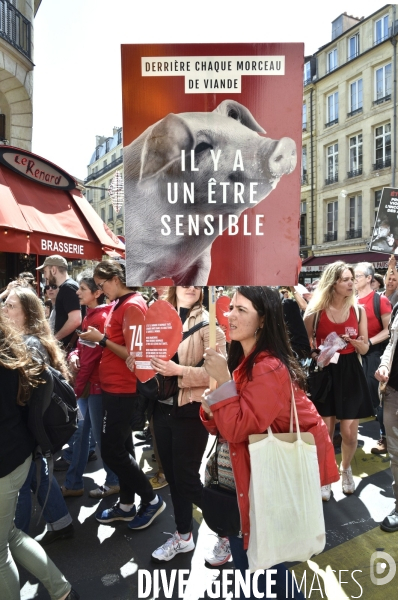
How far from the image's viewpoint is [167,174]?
6.34ft

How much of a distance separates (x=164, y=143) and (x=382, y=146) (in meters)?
24.7

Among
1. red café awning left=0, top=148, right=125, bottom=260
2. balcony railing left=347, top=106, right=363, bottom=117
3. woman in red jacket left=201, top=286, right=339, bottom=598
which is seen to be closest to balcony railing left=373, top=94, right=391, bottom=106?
balcony railing left=347, top=106, right=363, bottom=117

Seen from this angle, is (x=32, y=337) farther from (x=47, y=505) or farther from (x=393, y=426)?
(x=393, y=426)

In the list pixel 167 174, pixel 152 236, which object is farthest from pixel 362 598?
pixel 167 174

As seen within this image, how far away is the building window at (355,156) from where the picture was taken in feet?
80.6

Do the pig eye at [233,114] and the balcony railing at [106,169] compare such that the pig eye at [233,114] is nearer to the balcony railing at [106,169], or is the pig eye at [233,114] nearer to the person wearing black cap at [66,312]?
the person wearing black cap at [66,312]

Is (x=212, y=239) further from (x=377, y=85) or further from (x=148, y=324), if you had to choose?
(x=377, y=85)

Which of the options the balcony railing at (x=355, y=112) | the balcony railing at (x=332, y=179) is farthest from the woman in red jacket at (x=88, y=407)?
the balcony railing at (x=355, y=112)

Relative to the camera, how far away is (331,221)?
2673 cm

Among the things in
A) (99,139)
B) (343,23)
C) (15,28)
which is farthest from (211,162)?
(99,139)

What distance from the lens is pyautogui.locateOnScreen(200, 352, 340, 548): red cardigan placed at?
174cm

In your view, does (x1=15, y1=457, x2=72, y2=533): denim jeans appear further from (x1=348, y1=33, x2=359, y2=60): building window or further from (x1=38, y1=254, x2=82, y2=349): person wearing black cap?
(x1=348, y1=33, x2=359, y2=60): building window

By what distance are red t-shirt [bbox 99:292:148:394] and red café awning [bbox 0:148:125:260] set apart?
2.94 meters

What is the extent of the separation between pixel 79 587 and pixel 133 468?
0.79 metres
